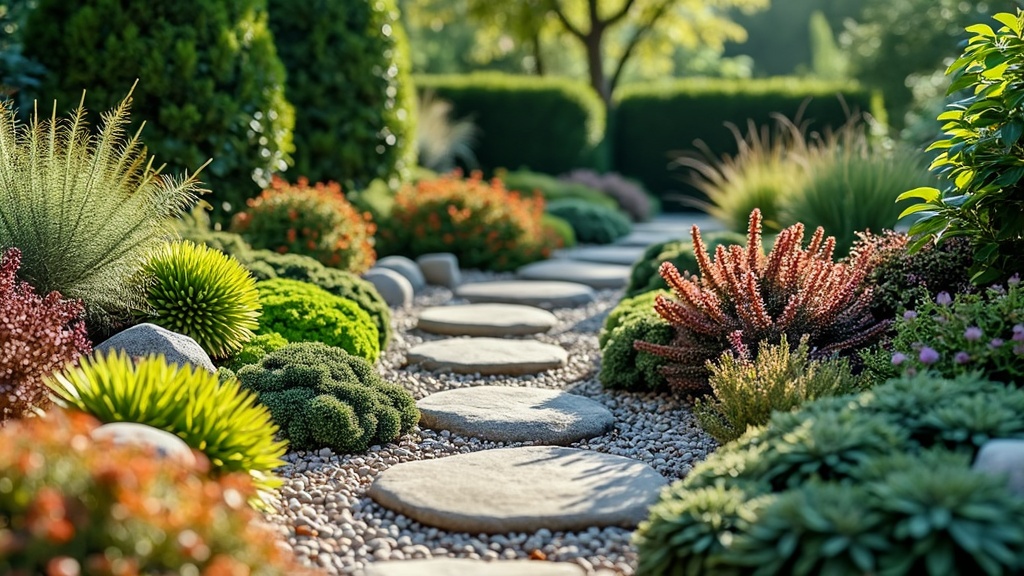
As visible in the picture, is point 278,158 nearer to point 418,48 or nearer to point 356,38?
point 356,38

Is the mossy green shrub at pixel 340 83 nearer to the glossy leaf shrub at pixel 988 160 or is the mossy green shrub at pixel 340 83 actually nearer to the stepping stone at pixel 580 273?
the stepping stone at pixel 580 273

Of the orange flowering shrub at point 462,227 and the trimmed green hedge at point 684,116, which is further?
the trimmed green hedge at point 684,116

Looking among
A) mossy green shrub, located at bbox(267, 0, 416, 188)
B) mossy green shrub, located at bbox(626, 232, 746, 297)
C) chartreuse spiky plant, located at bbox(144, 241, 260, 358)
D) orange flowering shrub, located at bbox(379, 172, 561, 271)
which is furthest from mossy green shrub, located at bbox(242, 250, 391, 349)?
mossy green shrub, located at bbox(267, 0, 416, 188)

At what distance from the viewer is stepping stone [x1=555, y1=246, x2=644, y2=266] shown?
895 centimetres

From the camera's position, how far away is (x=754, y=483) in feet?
8.23

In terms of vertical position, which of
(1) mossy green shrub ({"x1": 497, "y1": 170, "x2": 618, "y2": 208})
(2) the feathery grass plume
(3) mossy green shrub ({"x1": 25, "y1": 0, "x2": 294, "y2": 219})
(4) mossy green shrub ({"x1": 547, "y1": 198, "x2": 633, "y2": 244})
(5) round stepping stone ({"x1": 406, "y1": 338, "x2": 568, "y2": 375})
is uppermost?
(3) mossy green shrub ({"x1": 25, "y1": 0, "x2": 294, "y2": 219})

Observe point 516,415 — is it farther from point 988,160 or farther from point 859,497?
point 988,160

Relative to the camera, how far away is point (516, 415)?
4051 millimetres

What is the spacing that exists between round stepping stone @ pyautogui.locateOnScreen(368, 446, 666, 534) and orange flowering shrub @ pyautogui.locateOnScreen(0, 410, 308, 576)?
0.98m

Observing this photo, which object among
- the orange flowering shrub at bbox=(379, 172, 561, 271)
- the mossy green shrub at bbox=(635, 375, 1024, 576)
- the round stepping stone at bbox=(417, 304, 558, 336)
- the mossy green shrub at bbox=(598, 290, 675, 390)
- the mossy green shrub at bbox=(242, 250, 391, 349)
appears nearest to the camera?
the mossy green shrub at bbox=(635, 375, 1024, 576)

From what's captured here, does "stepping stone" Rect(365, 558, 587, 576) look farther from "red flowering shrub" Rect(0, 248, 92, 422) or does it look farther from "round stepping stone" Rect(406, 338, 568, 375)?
"round stepping stone" Rect(406, 338, 568, 375)

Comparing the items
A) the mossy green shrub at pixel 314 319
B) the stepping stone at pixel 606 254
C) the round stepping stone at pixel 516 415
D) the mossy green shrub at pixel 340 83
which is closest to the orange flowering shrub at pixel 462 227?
the mossy green shrub at pixel 340 83

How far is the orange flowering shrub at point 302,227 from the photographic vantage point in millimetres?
6551

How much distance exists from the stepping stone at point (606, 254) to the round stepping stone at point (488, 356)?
3.50m
